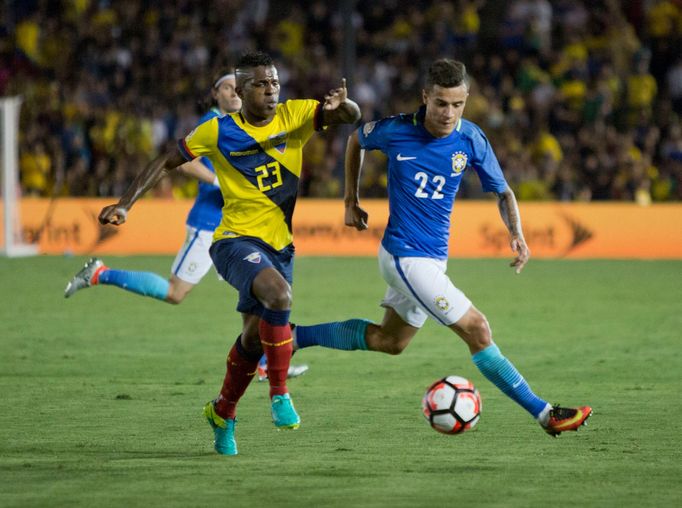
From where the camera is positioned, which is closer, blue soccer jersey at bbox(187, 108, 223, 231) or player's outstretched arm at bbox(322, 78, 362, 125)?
player's outstretched arm at bbox(322, 78, 362, 125)

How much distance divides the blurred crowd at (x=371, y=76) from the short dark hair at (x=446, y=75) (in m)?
13.6

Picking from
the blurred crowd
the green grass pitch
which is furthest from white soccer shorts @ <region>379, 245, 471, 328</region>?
the blurred crowd

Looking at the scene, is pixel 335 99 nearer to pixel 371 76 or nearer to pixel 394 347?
pixel 394 347

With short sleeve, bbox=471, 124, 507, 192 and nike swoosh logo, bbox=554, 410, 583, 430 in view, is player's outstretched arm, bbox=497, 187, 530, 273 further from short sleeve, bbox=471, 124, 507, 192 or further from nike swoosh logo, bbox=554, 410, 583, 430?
nike swoosh logo, bbox=554, 410, 583, 430

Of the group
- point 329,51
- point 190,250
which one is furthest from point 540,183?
point 190,250

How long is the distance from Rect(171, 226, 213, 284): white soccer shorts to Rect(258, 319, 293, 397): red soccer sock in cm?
389

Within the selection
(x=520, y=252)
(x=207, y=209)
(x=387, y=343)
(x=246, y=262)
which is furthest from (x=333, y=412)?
(x=207, y=209)

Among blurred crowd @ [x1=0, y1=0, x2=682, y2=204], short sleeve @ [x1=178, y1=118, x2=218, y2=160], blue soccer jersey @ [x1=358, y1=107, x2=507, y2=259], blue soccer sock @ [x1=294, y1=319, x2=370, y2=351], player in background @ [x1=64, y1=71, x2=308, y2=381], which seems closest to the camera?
short sleeve @ [x1=178, y1=118, x2=218, y2=160]

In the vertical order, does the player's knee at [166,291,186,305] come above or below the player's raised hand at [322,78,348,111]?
below

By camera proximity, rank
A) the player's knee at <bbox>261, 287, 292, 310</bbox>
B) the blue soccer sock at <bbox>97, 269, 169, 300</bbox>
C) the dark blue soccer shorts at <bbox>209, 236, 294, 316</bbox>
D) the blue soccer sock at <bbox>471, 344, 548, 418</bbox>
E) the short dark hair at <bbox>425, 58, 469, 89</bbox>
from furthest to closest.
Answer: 1. the blue soccer sock at <bbox>97, 269, 169, 300</bbox>
2. the short dark hair at <bbox>425, 58, 469, 89</bbox>
3. the blue soccer sock at <bbox>471, 344, 548, 418</bbox>
4. the dark blue soccer shorts at <bbox>209, 236, 294, 316</bbox>
5. the player's knee at <bbox>261, 287, 292, 310</bbox>

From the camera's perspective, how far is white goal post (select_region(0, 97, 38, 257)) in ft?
62.9

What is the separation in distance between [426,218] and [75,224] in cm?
1382

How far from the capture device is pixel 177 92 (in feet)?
76.8

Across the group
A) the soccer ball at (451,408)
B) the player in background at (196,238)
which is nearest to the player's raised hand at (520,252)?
the soccer ball at (451,408)
